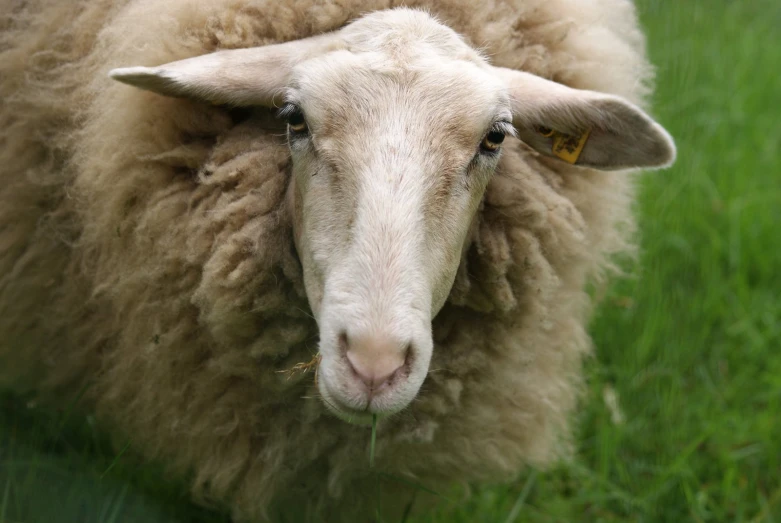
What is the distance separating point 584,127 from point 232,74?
1.02m

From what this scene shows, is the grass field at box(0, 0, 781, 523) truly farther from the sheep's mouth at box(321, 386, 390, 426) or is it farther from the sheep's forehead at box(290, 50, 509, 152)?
the sheep's forehead at box(290, 50, 509, 152)

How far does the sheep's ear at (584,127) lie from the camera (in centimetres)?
250

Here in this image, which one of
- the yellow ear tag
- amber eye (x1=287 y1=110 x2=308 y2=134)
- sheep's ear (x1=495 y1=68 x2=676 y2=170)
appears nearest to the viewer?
amber eye (x1=287 y1=110 x2=308 y2=134)

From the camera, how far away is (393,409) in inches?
80.3

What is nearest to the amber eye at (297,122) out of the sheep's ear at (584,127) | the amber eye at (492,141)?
the amber eye at (492,141)

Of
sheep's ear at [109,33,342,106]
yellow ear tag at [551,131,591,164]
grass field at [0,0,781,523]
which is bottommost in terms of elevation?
grass field at [0,0,781,523]

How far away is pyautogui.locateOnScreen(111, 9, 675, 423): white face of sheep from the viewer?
2.02 metres

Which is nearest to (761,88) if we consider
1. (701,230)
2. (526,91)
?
(701,230)

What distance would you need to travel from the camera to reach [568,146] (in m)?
2.64

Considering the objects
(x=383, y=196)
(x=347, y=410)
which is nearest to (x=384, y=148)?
(x=383, y=196)

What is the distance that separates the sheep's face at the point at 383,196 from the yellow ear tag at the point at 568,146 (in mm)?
347

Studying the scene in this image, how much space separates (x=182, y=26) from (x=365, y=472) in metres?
1.47

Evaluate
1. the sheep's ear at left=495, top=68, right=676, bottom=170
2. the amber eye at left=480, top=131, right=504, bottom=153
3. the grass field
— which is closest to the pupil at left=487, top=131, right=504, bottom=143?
the amber eye at left=480, top=131, right=504, bottom=153

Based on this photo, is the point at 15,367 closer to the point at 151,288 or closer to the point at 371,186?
the point at 151,288
